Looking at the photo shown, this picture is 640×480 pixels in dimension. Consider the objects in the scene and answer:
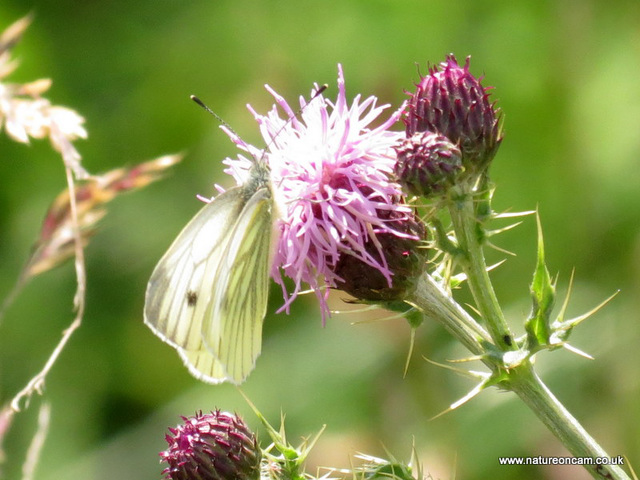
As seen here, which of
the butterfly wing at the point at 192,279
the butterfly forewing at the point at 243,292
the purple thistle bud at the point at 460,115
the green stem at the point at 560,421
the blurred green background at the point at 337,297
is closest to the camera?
the green stem at the point at 560,421

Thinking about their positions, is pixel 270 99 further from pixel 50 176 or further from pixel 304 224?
pixel 304 224

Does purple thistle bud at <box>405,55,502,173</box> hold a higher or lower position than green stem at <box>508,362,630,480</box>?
higher

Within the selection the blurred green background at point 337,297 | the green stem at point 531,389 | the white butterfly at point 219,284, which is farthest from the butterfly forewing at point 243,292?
the blurred green background at point 337,297

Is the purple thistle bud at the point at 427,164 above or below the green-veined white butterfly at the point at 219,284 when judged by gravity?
above

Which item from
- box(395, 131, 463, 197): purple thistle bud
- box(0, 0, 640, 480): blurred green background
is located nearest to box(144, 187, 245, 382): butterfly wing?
box(395, 131, 463, 197): purple thistle bud

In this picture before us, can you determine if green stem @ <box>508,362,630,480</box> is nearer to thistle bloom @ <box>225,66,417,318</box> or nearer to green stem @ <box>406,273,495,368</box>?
green stem @ <box>406,273,495,368</box>

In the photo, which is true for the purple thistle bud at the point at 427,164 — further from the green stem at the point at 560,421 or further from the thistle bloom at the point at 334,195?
the green stem at the point at 560,421
